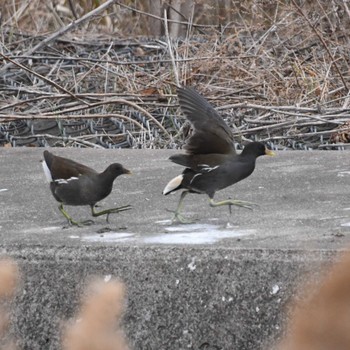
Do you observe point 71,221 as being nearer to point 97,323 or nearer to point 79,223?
point 79,223

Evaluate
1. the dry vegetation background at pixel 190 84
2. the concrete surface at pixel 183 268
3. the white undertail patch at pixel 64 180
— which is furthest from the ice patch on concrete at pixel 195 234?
the dry vegetation background at pixel 190 84

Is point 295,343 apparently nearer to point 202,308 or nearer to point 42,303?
point 202,308

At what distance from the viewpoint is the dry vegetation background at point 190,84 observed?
266 inches

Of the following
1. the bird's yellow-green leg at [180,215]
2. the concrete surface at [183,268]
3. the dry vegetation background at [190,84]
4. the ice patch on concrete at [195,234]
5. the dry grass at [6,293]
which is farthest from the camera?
the dry vegetation background at [190,84]

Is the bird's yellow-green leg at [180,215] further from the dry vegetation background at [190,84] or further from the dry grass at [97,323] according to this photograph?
the dry vegetation background at [190,84]

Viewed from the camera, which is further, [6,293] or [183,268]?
[6,293]

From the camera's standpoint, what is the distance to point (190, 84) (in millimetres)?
7766

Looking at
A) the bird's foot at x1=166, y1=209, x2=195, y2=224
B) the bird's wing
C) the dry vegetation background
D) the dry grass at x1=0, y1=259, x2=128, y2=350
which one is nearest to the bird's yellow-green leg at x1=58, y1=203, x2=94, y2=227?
the bird's foot at x1=166, y1=209, x2=195, y2=224

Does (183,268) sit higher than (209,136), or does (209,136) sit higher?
(209,136)

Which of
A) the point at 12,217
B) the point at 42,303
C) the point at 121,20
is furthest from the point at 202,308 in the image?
the point at 121,20

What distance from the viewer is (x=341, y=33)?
8219mm

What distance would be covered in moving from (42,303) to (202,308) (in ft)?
1.73

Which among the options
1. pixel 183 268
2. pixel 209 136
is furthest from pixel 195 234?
pixel 209 136

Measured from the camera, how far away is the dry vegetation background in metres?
6.77
